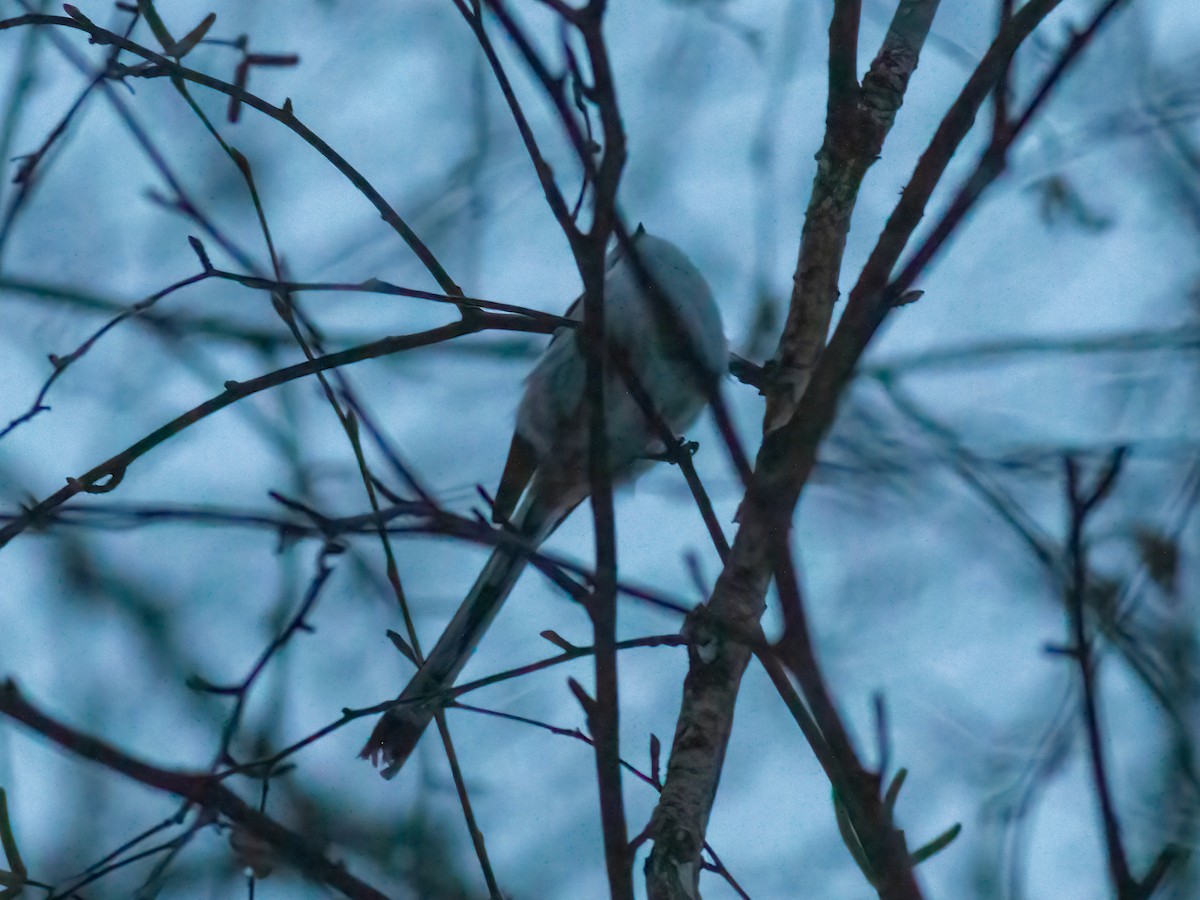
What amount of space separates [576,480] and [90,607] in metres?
1.72

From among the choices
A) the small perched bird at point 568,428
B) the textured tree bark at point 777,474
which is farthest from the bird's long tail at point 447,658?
the textured tree bark at point 777,474

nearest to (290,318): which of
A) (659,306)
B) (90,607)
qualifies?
(659,306)

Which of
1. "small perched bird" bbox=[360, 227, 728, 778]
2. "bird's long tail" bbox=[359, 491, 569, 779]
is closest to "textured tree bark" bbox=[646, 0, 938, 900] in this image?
A: "small perched bird" bbox=[360, 227, 728, 778]

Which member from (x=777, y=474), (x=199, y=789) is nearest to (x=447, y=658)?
(x=199, y=789)

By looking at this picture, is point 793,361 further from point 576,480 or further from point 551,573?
point 551,573

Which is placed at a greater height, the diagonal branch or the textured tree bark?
the textured tree bark

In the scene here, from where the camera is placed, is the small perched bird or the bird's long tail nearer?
the bird's long tail

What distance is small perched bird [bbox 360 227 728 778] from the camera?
222 centimetres

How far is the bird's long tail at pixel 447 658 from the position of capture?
1987 millimetres

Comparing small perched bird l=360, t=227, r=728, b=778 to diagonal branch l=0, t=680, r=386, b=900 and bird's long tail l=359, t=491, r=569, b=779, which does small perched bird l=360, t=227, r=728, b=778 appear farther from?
diagonal branch l=0, t=680, r=386, b=900

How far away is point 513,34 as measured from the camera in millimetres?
1120

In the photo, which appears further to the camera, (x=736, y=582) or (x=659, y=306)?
(x=736, y=582)

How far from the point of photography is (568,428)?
2619 millimetres

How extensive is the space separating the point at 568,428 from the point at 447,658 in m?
0.61
